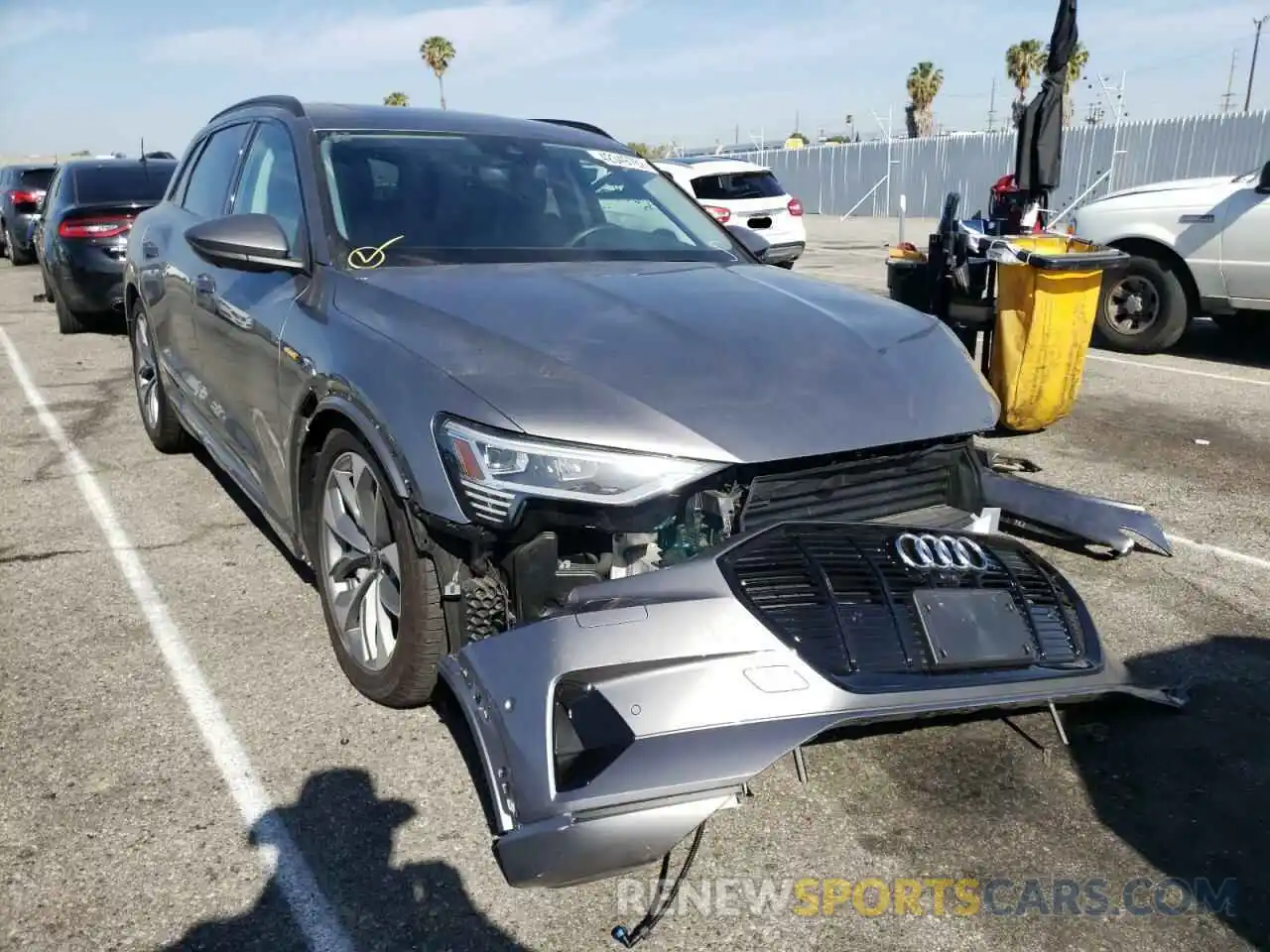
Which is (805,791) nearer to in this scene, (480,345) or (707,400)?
(707,400)

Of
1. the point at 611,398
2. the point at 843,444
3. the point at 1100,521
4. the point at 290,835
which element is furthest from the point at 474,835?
the point at 1100,521

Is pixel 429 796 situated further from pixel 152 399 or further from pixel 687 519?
pixel 152 399

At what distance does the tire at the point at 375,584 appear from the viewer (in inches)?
107

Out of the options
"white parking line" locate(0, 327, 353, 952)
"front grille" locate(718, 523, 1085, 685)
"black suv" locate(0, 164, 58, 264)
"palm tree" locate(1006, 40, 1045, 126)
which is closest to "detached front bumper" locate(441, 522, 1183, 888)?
"front grille" locate(718, 523, 1085, 685)

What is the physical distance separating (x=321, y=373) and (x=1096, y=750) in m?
2.38

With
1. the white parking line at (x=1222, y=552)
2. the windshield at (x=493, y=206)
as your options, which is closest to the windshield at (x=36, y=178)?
the windshield at (x=493, y=206)

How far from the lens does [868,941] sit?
226 centimetres

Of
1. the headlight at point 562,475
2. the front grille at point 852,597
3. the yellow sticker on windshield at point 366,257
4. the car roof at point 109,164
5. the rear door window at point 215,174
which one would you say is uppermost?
the rear door window at point 215,174

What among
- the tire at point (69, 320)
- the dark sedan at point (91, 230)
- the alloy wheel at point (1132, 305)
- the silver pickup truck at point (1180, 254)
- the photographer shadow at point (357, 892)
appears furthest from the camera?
the tire at point (69, 320)

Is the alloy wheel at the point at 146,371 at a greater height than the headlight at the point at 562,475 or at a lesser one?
lesser

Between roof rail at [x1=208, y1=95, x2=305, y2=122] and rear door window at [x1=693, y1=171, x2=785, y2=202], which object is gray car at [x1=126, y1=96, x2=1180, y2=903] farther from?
rear door window at [x1=693, y1=171, x2=785, y2=202]

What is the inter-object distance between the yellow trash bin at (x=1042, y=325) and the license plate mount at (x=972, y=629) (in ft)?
12.2

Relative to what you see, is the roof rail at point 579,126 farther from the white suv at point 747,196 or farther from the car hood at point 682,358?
the white suv at point 747,196

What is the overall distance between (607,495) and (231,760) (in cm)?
138
